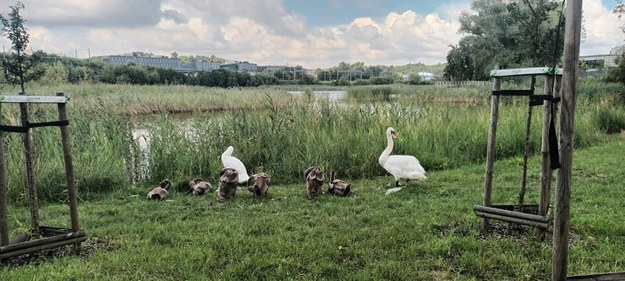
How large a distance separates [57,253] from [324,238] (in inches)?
86.2

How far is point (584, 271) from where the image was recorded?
10.4 feet

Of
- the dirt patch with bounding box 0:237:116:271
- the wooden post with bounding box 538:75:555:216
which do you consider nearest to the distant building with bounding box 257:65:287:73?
the dirt patch with bounding box 0:237:116:271

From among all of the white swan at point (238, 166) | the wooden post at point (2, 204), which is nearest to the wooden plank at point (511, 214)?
the white swan at point (238, 166)

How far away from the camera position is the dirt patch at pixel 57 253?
3422mm

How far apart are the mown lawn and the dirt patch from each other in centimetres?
2

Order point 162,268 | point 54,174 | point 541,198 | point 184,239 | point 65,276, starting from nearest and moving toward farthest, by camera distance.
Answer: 1. point 65,276
2. point 162,268
3. point 541,198
4. point 184,239
5. point 54,174

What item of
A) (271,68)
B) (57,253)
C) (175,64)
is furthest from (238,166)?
(175,64)

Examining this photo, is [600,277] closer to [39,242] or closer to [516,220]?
[516,220]

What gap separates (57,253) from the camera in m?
3.61

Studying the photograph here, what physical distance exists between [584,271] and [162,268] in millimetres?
3037

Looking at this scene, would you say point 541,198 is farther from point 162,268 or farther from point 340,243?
point 162,268

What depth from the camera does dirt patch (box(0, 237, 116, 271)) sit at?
342 centimetres


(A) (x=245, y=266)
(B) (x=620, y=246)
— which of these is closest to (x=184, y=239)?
(A) (x=245, y=266)

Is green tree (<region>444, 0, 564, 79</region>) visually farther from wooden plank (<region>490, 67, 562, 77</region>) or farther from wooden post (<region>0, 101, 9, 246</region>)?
wooden post (<region>0, 101, 9, 246</region>)
